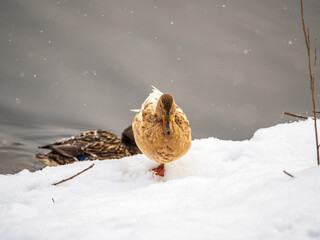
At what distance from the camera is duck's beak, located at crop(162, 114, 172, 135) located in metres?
2.50

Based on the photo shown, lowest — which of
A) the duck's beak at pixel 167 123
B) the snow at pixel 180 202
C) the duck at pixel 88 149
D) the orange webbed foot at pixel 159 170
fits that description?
the duck at pixel 88 149

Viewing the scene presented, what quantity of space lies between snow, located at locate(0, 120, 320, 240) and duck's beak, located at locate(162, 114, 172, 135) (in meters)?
0.39

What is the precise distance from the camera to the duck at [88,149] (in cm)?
466

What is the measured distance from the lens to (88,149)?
15.5ft

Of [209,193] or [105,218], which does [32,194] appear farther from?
[209,193]

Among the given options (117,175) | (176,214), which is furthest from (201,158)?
(176,214)

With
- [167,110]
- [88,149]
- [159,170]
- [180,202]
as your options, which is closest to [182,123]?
[167,110]

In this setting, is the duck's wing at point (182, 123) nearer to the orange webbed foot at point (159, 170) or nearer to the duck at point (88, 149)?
the orange webbed foot at point (159, 170)

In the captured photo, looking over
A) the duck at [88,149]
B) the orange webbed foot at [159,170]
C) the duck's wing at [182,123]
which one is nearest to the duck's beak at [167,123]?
the duck's wing at [182,123]

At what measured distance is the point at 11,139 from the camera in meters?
6.52

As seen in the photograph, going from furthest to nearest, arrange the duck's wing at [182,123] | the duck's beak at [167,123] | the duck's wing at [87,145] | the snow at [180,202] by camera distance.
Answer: the duck's wing at [87,145]
the duck's wing at [182,123]
the duck's beak at [167,123]
the snow at [180,202]

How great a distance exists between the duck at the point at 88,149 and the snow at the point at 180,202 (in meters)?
2.15

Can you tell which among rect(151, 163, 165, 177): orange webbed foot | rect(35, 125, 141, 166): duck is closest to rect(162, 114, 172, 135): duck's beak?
rect(151, 163, 165, 177): orange webbed foot

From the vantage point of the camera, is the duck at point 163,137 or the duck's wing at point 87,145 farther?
the duck's wing at point 87,145
